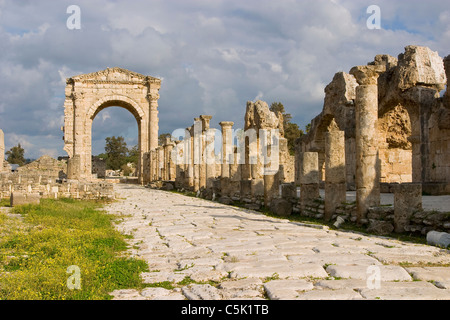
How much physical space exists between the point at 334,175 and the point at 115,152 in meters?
63.9

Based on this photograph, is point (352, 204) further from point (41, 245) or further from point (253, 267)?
point (41, 245)

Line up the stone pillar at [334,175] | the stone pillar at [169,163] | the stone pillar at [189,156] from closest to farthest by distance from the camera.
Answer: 1. the stone pillar at [334,175]
2. the stone pillar at [189,156]
3. the stone pillar at [169,163]

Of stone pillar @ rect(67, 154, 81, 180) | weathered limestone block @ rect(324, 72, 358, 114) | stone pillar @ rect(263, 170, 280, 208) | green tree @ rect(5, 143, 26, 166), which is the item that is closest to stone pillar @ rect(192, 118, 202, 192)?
stone pillar @ rect(67, 154, 81, 180)

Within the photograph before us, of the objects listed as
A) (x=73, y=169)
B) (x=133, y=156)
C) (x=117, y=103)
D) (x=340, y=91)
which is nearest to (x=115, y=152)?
(x=133, y=156)

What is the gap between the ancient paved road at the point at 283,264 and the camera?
14.0 feet

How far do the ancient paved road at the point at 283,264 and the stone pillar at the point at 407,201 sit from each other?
0.97m

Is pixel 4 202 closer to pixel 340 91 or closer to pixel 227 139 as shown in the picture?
pixel 227 139

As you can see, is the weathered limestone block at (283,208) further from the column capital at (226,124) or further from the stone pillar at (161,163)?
the stone pillar at (161,163)

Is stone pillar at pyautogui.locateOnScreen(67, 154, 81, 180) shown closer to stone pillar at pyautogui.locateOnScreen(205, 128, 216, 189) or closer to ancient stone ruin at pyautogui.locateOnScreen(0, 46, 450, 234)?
ancient stone ruin at pyautogui.locateOnScreen(0, 46, 450, 234)

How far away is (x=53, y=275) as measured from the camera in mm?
4531

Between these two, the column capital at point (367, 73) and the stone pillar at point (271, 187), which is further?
the stone pillar at point (271, 187)

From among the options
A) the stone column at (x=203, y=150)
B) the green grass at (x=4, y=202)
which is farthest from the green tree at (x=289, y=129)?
the green grass at (x=4, y=202)
